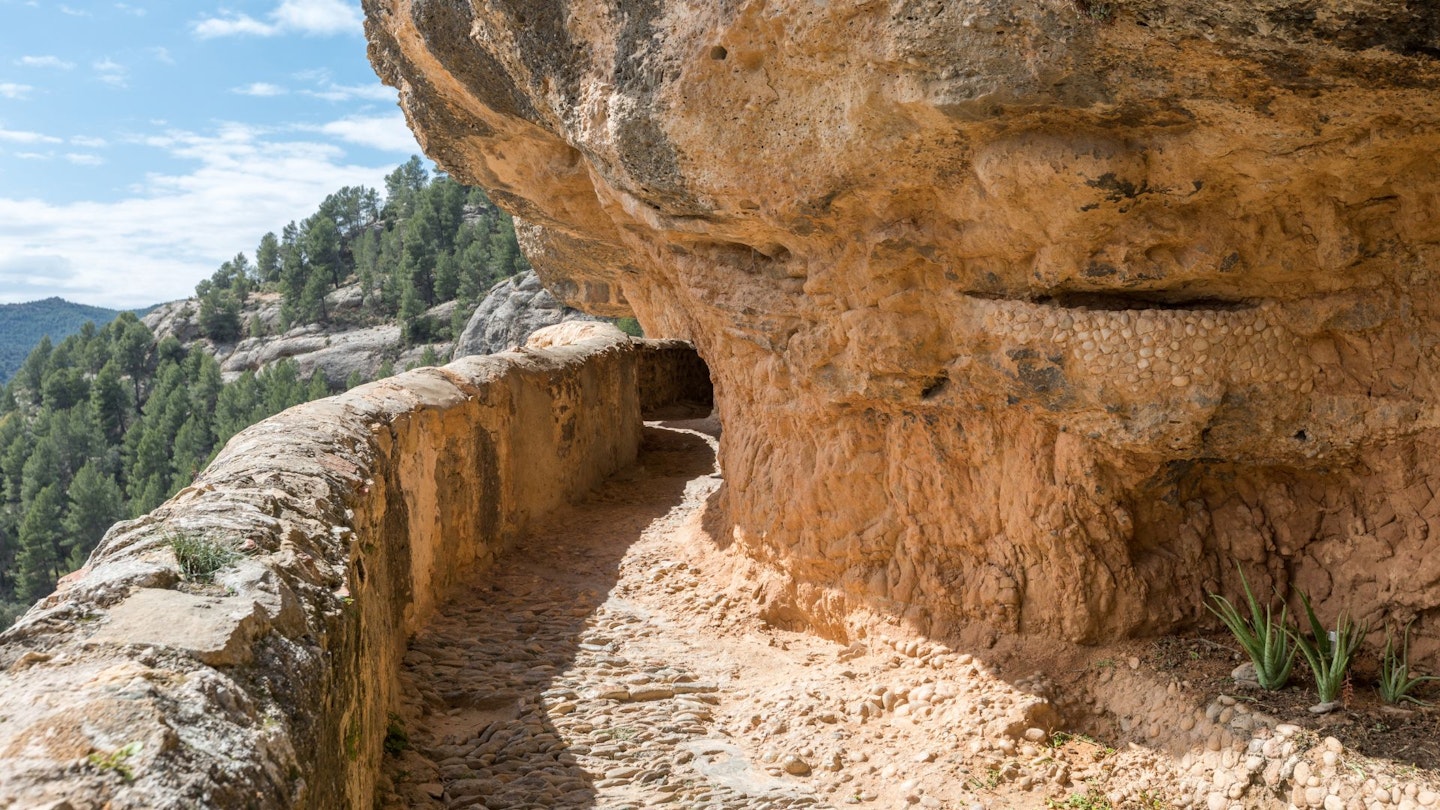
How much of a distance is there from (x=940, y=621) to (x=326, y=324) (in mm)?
47276

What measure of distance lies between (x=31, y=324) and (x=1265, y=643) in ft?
438

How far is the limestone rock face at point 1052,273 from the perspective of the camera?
3.52 m

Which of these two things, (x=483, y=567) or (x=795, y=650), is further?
(x=483, y=567)

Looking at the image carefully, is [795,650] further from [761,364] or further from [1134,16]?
[1134,16]

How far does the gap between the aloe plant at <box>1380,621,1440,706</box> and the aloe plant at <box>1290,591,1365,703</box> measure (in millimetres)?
116

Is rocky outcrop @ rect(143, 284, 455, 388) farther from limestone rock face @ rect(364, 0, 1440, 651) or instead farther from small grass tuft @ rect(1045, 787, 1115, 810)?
small grass tuft @ rect(1045, 787, 1115, 810)

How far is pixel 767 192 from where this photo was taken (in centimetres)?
479

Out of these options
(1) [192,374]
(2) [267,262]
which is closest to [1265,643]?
(1) [192,374]

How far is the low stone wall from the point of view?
193 cm

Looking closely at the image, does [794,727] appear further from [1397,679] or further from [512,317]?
[512,317]

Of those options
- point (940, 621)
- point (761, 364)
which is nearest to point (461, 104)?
point (761, 364)

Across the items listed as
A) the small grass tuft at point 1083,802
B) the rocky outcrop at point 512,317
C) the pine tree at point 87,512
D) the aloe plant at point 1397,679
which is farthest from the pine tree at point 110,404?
the aloe plant at point 1397,679

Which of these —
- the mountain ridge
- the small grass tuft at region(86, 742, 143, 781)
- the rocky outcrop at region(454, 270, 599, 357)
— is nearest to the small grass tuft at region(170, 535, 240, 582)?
the small grass tuft at region(86, 742, 143, 781)

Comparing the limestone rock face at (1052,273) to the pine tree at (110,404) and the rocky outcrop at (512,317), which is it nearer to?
the rocky outcrop at (512,317)
